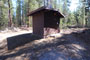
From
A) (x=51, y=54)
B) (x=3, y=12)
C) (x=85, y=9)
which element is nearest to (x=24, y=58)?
(x=51, y=54)

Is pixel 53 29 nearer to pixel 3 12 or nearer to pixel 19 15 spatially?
pixel 3 12

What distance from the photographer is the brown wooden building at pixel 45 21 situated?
10453 mm

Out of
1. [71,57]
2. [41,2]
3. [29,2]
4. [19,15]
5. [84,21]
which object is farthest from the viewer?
[19,15]

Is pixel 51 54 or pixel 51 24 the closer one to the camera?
pixel 51 54

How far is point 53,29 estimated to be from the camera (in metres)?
11.5

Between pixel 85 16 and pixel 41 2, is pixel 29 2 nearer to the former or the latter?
pixel 41 2

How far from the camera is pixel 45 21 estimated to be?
1052cm

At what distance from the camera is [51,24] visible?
1116 centimetres

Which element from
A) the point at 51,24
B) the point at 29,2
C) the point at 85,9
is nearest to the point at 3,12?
the point at 29,2

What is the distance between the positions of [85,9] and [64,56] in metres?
27.6

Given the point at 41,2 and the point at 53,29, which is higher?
the point at 41,2

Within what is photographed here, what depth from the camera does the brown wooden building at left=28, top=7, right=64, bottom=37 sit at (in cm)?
1045

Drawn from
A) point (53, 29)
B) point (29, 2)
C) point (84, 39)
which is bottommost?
point (84, 39)

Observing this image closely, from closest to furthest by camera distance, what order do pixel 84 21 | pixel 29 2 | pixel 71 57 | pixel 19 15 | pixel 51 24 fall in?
1. pixel 71 57
2. pixel 51 24
3. pixel 29 2
4. pixel 84 21
5. pixel 19 15
